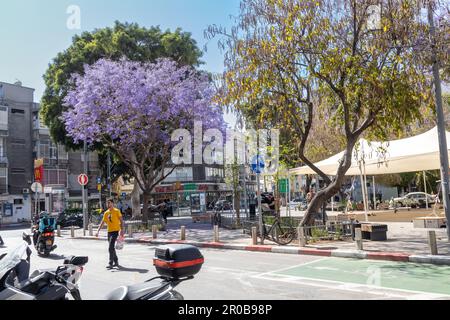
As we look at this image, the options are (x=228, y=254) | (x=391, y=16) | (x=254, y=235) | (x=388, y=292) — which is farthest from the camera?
(x=254, y=235)

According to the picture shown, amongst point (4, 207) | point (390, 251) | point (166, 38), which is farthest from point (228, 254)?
point (4, 207)

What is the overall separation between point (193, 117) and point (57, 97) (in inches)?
479

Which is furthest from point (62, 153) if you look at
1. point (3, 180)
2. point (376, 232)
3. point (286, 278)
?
point (286, 278)

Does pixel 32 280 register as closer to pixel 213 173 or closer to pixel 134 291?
pixel 134 291

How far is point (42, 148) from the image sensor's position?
47031 millimetres

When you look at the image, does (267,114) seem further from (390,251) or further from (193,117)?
(193,117)

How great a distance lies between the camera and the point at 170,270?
13.1ft

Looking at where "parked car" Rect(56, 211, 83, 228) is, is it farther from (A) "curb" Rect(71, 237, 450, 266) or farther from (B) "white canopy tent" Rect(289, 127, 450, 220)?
(A) "curb" Rect(71, 237, 450, 266)

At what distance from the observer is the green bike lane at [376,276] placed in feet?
24.4

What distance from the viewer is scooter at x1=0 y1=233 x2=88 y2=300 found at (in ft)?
12.1

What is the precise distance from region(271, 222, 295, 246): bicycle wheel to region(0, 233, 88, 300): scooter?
403 inches

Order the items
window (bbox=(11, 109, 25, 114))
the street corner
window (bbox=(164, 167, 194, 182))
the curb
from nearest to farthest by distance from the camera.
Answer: the curb < the street corner < window (bbox=(11, 109, 25, 114)) < window (bbox=(164, 167, 194, 182))

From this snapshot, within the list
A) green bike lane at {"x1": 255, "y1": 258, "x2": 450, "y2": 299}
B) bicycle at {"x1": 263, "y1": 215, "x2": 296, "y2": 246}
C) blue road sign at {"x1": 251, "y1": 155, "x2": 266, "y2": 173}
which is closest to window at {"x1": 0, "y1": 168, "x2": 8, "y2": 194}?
bicycle at {"x1": 263, "y1": 215, "x2": 296, "y2": 246}

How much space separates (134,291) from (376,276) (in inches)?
255
